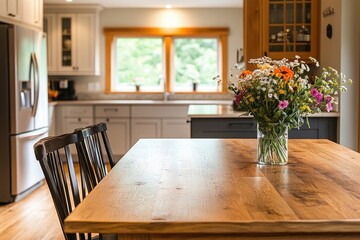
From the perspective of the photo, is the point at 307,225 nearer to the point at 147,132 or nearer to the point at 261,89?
the point at 261,89

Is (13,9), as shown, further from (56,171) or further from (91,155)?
(56,171)

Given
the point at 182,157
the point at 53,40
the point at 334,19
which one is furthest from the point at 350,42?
the point at 53,40

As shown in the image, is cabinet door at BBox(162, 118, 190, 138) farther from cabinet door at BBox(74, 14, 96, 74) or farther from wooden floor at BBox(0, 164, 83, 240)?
wooden floor at BBox(0, 164, 83, 240)

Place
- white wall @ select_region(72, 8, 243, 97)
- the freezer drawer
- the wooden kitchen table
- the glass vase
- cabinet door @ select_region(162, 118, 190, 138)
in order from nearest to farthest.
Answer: the wooden kitchen table
the glass vase
the freezer drawer
cabinet door @ select_region(162, 118, 190, 138)
white wall @ select_region(72, 8, 243, 97)

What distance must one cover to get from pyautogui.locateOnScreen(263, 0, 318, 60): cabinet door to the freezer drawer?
7.36 feet

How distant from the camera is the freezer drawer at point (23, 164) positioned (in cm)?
454

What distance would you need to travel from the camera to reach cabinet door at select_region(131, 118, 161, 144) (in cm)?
691

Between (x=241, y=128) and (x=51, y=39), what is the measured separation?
12.7 ft

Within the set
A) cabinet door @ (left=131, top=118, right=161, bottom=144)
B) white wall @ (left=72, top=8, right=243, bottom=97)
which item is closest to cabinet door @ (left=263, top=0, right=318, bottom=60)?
cabinet door @ (left=131, top=118, right=161, bottom=144)

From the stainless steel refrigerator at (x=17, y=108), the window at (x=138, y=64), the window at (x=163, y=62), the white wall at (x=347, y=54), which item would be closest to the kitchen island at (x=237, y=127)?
the white wall at (x=347, y=54)

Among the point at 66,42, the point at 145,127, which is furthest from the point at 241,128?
the point at 66,42

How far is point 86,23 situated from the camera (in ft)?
23.5

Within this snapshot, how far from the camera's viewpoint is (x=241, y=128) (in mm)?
4215

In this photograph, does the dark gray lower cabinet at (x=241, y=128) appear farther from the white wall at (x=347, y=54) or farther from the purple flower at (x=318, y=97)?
the purple flower at (x=318, y=97)
